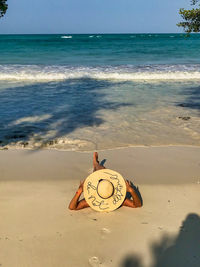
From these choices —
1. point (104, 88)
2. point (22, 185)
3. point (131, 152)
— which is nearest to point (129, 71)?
point (104, 88)

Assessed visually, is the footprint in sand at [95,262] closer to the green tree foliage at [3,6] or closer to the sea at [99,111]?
the sea at [99,111]

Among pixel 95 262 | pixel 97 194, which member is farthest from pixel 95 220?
pixel 95 262

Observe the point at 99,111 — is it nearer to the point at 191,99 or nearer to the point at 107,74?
the point at 191,99

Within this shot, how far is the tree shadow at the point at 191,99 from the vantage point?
1024 centimetres

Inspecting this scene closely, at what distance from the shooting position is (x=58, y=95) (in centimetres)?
1212

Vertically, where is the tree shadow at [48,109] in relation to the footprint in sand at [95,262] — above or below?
above

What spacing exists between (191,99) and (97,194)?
336 inches

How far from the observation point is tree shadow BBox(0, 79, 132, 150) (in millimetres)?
7555

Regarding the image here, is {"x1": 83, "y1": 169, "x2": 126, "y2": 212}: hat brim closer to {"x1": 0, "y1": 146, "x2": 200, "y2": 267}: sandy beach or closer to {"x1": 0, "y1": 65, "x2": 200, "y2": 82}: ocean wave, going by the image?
{"x1": 0, "y1": 146, "x2": 200, "y2": 267}: sandy beach

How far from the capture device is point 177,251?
3283 millimetres

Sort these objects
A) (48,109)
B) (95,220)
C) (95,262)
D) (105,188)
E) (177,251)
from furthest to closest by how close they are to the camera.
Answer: (48,109), (95,220), (105,188), (177,251), (95,262)

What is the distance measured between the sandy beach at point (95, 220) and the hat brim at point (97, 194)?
0.18 metres

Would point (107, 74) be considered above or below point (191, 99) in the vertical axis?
above

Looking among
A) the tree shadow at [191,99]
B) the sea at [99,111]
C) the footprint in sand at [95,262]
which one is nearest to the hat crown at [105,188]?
the footprint in sand at [95,262]
